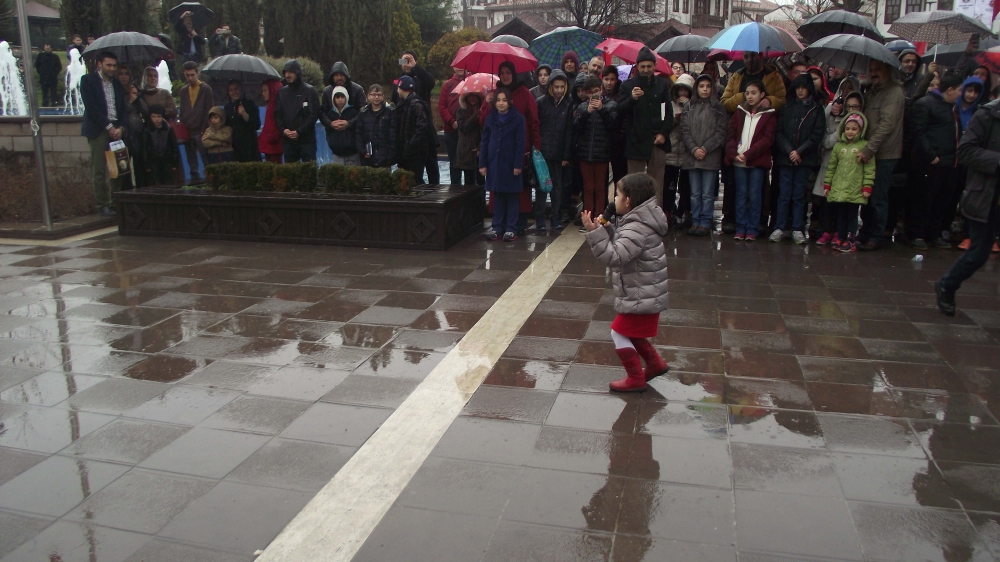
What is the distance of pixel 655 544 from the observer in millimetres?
3387

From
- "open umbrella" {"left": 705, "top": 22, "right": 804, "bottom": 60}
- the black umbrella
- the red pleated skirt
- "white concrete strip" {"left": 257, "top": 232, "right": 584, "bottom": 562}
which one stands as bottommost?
"white concrete strip" {"left": 257, "top": 232, "right": 584, "bottom": 562}

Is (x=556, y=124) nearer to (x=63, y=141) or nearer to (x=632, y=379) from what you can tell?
(x=632, y=379)

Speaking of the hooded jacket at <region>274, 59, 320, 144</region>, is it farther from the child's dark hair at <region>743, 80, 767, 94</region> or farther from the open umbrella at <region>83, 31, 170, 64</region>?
the child's dark hair at <region>743, 80, 767, 94</region>

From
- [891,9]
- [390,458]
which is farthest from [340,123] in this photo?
[891,9]

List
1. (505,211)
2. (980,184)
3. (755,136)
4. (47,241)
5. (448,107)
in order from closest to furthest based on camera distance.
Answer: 1. (980,184)
2. (755,136)
3. (47,241)
4. (505,211)
5. (448,107)

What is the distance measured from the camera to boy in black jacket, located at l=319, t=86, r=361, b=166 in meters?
10.5

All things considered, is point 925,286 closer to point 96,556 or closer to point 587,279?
point 587,279

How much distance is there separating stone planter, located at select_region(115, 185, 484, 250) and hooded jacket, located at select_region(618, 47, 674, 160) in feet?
6.45

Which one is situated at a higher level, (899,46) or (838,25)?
(838,25)

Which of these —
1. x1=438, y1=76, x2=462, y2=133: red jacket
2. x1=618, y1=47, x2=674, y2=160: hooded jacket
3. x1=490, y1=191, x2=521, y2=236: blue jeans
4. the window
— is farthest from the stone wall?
the window

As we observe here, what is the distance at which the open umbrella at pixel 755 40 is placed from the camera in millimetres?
9008

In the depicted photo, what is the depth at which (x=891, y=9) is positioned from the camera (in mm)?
45938

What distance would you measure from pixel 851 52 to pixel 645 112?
225 centimetres

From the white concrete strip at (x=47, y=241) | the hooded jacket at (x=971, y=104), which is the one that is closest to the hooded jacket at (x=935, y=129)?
the hooded jacket at (x=971, y=104)
